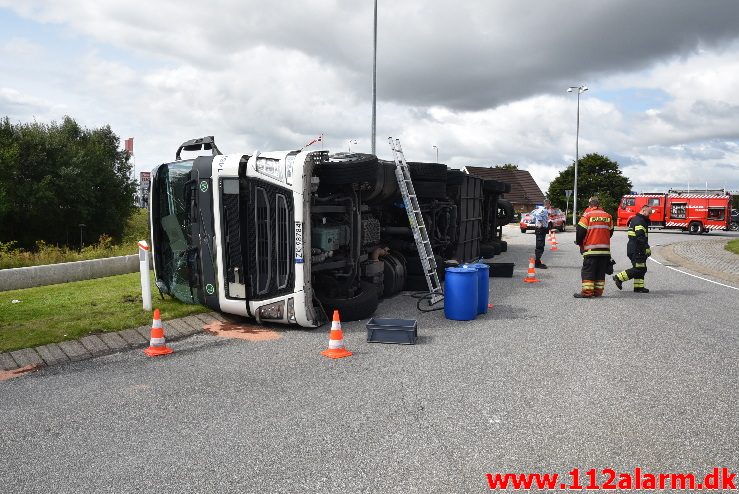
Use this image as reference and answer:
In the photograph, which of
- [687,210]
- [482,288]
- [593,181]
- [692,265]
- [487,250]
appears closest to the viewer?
[482,288]

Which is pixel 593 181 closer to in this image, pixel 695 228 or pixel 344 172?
pixel 695 228

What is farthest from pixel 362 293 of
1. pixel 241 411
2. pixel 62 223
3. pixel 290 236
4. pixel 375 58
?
pixel 62 223

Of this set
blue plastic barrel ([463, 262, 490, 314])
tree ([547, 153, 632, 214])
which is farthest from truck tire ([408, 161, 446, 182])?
tree ([547, 153, 632, 214])

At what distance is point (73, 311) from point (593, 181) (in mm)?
66980

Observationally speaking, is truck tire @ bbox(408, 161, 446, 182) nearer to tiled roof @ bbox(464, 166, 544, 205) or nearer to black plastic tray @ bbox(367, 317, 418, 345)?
black plastic tray @ bbox(367, 317, 418, 345)

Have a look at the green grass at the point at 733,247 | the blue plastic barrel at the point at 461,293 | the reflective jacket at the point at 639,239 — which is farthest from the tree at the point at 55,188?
the green grass at the point at 733,247

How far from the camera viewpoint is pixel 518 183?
62031 millimetres

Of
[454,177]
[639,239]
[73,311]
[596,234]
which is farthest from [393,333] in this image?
[454,177]

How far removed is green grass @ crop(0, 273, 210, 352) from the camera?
20.3 ft

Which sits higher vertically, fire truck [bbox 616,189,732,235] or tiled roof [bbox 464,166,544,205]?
tiled roof [bbox 464,166,544,205]

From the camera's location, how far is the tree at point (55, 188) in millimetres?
28109

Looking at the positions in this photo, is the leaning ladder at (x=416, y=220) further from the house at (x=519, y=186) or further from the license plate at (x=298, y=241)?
the house at (x=519, y=186)

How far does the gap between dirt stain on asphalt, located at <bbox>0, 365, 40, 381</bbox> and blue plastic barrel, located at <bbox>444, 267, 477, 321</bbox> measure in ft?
16.5

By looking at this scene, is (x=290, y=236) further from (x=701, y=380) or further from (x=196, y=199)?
(x=701, y=380)
